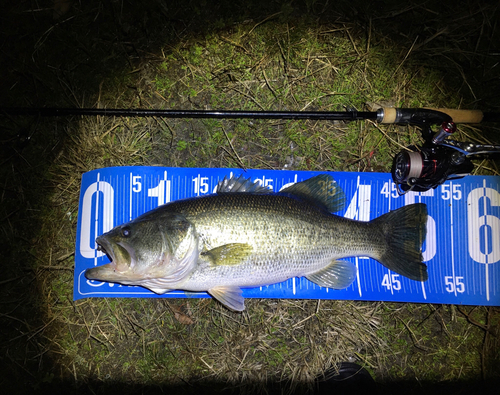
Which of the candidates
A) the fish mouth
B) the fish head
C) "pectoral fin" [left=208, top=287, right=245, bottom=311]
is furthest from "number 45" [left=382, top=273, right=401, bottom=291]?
the fish mouth

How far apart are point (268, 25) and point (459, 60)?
2.02 metres

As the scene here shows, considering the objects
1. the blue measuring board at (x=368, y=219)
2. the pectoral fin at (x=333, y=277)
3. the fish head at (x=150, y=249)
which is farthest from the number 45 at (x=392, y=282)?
the fish head at (x=150, y=249)

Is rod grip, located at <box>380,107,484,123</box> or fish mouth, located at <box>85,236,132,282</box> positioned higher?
rod grip, located at <box>380,107,484,123</box>

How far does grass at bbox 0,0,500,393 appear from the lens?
2916mm

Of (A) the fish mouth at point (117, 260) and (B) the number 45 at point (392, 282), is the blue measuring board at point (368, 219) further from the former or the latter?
(A) the fish mouth at point (117, 260)

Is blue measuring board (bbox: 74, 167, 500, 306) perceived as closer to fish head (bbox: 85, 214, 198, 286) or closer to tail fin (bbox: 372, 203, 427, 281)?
tail fin (bbox: 372, 203, 427, 281)

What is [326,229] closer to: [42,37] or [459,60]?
[459,60]

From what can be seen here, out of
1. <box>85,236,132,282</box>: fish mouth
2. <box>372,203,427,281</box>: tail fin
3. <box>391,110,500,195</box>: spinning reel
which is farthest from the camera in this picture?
<box>372,203,427,281</box>: tail fin

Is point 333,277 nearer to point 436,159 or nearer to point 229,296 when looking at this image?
point 229,296

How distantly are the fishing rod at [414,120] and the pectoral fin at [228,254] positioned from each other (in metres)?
1.25

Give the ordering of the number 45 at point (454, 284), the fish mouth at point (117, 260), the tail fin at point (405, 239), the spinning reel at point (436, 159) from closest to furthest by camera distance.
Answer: the fish mouth at point (117, 260)
the spinning reel at point (436, 159)
the tail fin at point (405, 239)
the number 45 at point (454, 284)

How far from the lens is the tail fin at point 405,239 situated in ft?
8.87

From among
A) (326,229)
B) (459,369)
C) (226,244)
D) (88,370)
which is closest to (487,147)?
(326,229)

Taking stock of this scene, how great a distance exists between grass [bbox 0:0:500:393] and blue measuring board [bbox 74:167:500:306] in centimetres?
15
